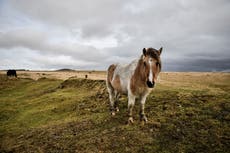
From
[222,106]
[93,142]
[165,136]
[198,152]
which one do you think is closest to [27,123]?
[93,142]

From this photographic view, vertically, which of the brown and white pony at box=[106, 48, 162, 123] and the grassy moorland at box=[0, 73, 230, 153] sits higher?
the brown and white pony at box=[106, 48, 162, 123]

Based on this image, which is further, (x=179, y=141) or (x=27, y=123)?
(x=27, y=123)

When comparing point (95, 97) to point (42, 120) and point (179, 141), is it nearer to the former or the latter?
point (42, 120)

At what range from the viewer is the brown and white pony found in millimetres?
6598

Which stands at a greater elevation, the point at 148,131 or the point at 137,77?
the point at 137,77

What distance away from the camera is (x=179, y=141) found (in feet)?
22.2

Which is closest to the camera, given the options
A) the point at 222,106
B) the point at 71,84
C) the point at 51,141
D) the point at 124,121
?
the point at 51,141

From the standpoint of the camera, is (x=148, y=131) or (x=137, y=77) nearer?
(x=148, y=131)

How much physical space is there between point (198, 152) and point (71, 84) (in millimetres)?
20183

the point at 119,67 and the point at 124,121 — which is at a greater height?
the point at 119,67

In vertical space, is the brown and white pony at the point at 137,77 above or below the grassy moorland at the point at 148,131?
above

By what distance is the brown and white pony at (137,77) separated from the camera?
6598mm

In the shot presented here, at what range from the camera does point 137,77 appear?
7605 mm

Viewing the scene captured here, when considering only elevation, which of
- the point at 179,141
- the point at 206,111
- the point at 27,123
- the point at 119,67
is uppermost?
the point at 119,67
